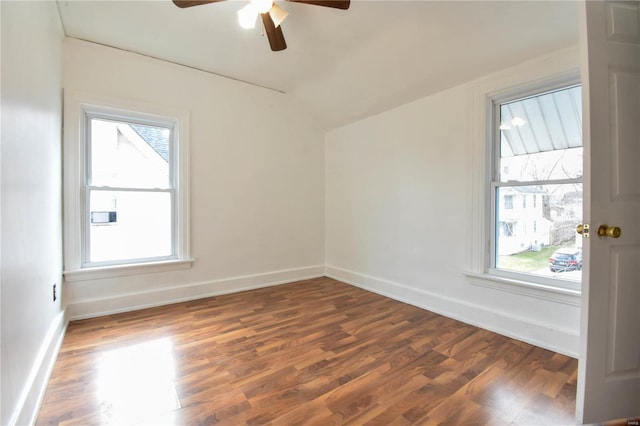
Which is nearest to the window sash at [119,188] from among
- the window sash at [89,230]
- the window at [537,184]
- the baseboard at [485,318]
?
the window sash at [89,230]

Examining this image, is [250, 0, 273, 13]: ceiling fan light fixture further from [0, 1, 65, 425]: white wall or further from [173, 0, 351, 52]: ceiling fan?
[0, 1, 65, 425]: white wall

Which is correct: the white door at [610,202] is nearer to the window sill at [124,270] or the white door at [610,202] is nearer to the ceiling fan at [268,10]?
the ceiling fan at [268,10]

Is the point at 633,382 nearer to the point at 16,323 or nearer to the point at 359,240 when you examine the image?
the point at 359,240

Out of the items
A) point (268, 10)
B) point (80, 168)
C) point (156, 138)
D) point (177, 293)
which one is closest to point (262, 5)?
point (268, 10)

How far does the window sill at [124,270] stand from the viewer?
8.63 ft

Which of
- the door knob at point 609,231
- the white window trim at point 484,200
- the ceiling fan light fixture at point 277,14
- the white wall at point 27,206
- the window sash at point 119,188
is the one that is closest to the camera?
the white wall at point 27,206

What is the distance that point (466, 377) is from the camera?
1.76m

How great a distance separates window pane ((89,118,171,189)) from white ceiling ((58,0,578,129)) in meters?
0.81

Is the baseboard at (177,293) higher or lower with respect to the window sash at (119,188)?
lower

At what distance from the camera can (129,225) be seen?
118 inches

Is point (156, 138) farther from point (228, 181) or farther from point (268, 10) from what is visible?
point (268, 10)

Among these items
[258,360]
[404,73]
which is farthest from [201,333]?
[404,73]

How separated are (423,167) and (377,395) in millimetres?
2273

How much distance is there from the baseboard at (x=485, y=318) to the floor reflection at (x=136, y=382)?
2.35 m
